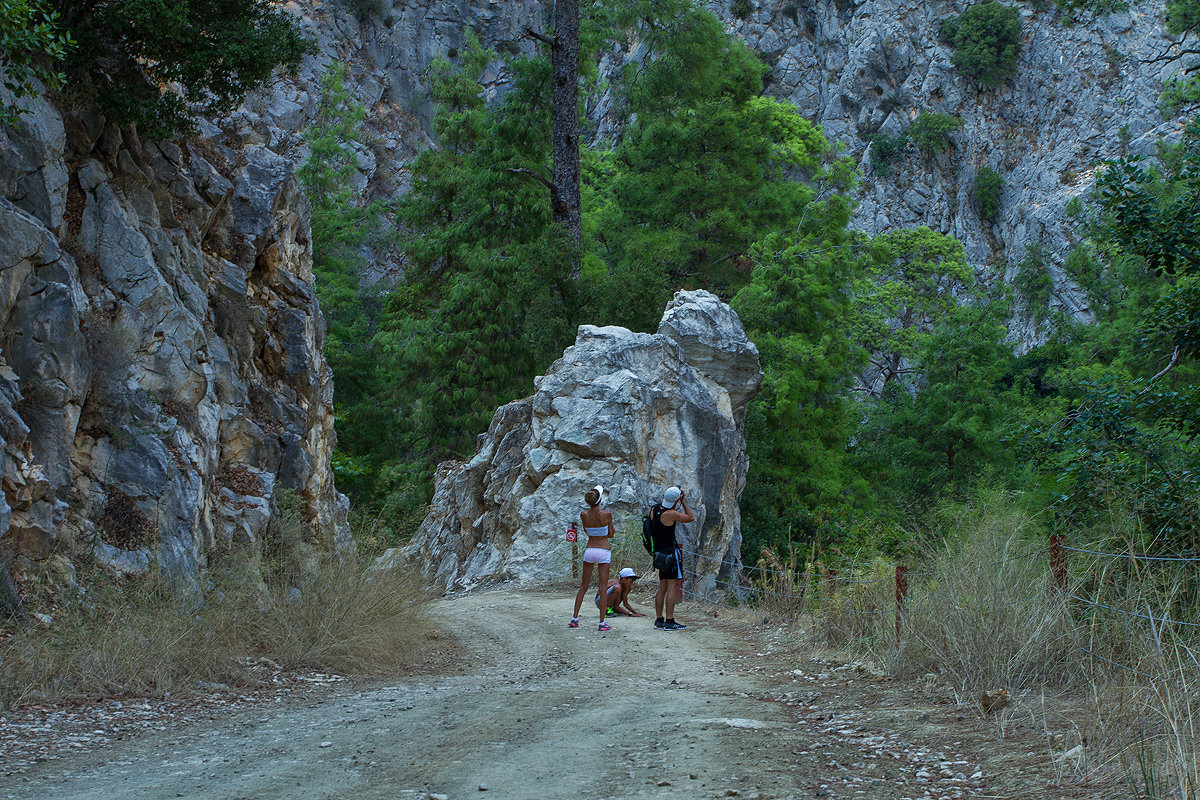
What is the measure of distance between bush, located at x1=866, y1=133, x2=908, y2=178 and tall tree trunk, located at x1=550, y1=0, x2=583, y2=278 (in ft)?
125

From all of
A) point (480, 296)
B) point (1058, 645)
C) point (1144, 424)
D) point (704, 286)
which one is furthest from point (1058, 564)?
point (704, 286)

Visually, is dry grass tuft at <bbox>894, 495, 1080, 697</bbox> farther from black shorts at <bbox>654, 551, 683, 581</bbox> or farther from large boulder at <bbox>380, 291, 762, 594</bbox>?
large boulder at <bbox>380, 291, 762, 594</bbox>

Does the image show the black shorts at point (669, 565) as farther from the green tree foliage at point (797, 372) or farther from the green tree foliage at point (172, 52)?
the green tree foliage at point (797, 372)

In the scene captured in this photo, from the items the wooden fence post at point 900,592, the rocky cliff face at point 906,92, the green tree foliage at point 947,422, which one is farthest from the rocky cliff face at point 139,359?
the rocky cliff face at point 906,92

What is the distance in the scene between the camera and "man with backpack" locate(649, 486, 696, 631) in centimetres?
998

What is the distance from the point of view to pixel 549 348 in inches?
909

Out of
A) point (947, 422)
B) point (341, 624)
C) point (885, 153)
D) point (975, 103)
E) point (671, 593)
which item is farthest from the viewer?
point (975, 103)

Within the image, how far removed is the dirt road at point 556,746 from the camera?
4.31 metres

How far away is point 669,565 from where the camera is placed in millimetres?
10070

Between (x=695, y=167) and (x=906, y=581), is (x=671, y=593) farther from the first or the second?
(x=695, y=167)

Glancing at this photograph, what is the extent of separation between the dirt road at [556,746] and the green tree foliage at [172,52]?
8.11 metres

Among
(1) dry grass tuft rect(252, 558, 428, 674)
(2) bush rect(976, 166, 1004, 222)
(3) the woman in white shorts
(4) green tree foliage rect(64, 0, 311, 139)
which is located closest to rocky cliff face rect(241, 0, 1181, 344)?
(2) bush rect(976, 166, 1004, 222)

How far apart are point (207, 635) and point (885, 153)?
184 ft

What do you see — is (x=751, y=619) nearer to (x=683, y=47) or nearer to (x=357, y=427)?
(x=683, y=47)
